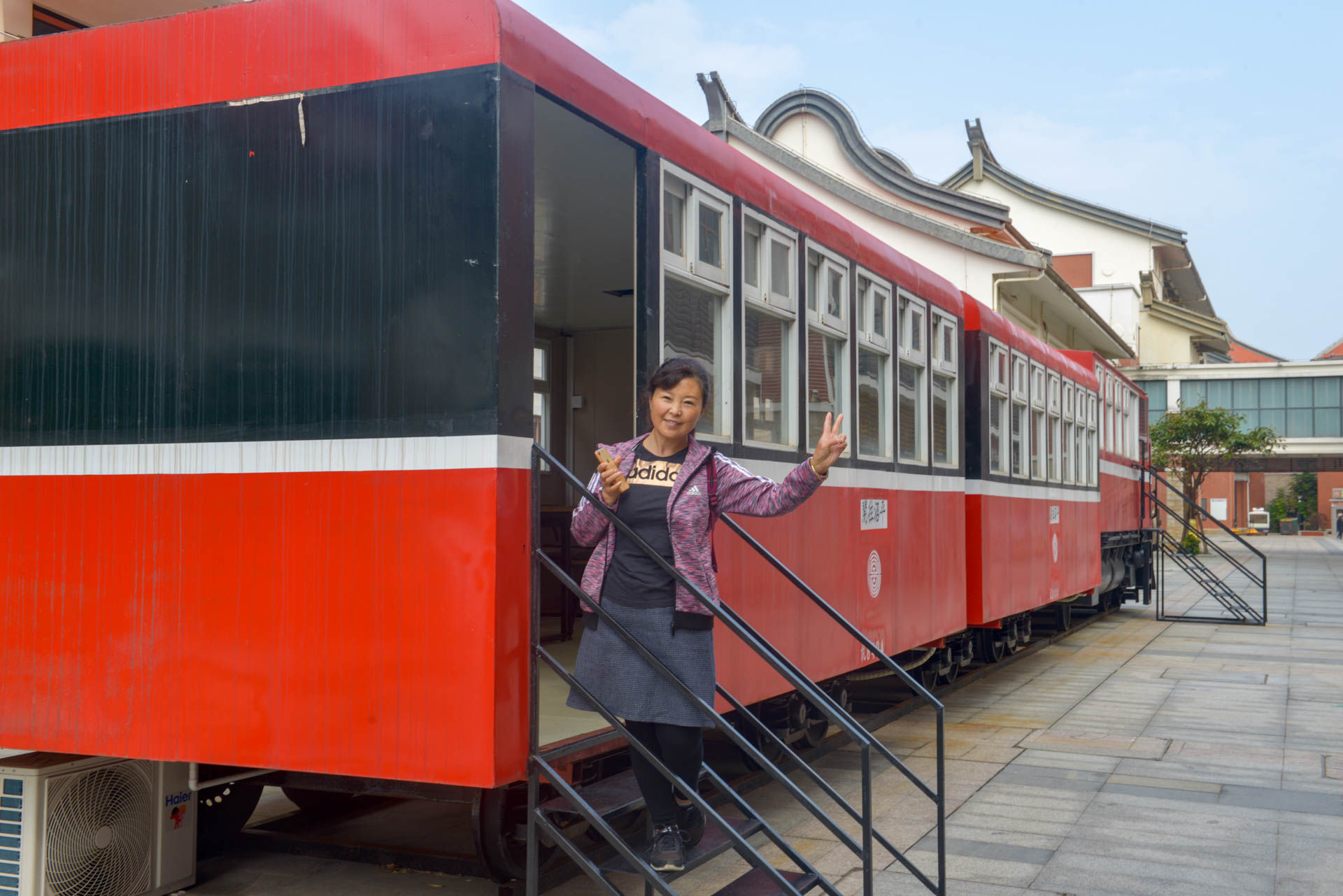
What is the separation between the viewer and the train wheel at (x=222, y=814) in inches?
219

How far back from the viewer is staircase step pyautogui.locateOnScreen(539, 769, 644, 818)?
162 inches

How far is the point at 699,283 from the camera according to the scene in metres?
5.20

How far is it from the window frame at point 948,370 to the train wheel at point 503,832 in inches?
191

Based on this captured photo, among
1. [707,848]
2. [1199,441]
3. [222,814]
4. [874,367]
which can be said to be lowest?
[222,814]

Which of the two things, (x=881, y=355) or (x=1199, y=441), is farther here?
(x=1199, y=441)

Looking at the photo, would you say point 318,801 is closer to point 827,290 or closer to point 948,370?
point 827,290

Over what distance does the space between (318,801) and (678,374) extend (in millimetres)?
3871

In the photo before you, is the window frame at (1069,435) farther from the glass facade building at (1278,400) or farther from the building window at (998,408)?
the glass facade building at (1278,400)

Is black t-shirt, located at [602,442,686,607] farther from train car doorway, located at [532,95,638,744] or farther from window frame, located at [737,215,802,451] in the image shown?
window frame, located at [737,215,802,451]

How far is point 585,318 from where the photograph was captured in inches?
347

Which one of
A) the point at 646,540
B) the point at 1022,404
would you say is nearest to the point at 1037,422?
the point at 1022,404

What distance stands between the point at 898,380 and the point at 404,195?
4731mm

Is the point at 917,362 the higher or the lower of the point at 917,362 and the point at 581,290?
the lower

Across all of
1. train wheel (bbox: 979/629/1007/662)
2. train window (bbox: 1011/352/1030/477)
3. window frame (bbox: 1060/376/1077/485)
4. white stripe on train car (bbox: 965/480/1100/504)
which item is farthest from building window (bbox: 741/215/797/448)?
window frame (bbox: 1060/376/1077/485)
